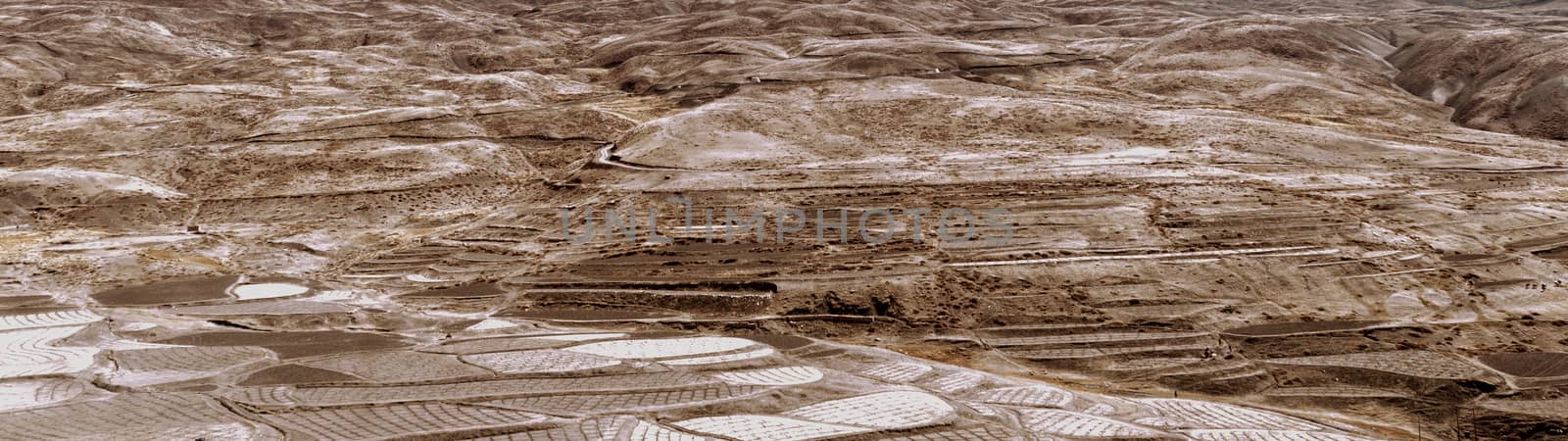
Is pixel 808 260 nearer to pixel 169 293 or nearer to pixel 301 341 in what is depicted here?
pixel 301 341

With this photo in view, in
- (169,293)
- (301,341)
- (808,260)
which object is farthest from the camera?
(808,260)

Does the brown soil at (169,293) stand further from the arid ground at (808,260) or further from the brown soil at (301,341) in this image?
the brown soil at (301,341)

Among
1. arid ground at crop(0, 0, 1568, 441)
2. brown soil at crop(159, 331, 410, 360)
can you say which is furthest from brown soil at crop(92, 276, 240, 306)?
brown soil at crop(159, 331, 410, 360)

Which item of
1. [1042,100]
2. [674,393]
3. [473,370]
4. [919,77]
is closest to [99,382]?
[473,370]

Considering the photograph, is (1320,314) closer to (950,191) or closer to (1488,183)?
(950,191)

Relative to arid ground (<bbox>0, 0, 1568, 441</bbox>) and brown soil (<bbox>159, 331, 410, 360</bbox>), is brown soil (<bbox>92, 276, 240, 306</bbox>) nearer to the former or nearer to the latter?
arid ground (<bbox>0, 0, 1568, 441</bbox>)

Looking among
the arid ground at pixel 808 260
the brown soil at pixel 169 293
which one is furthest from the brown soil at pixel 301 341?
the brown soil at pixel 169 293

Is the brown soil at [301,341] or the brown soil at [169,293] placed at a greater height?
the brown soil at [301,341]

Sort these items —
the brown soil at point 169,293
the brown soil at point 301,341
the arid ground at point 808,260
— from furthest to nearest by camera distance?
1. the brown soil at point 169,293
2. the brown soil at point 301,341
3. the arid ground at point 808,260

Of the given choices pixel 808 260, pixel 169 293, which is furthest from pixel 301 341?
pixel 808 260
